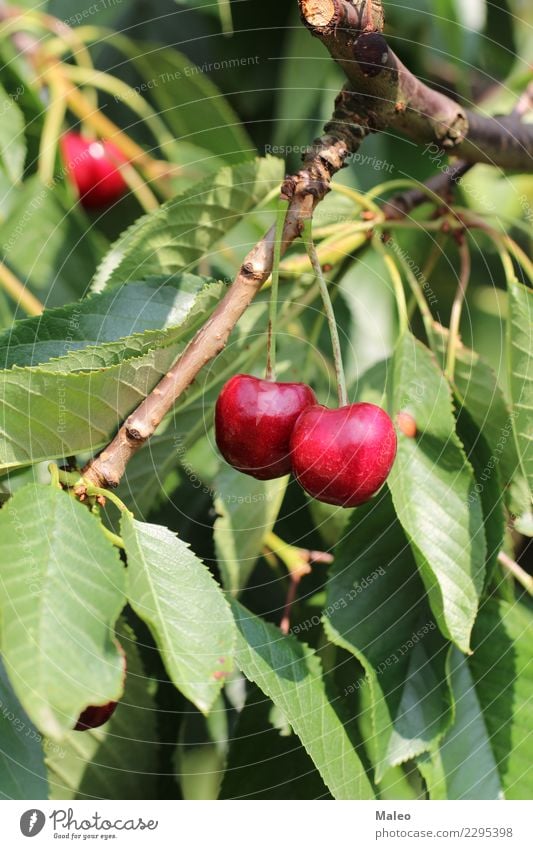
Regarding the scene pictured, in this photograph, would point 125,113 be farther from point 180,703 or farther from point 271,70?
point 180,703

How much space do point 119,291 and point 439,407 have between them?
12.8 inches

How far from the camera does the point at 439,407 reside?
0.89m

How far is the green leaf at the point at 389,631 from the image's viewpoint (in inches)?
33.4

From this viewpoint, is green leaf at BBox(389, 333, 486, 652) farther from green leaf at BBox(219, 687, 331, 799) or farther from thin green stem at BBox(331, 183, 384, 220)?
green leaf at BBox(219, 687, 331, 799)

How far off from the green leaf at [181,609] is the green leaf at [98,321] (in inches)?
7.4

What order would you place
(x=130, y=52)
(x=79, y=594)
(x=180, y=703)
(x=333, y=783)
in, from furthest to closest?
(x=130, y=52) → (x=180, y=703) → (x=333, y=783) → (x=79, y=594)

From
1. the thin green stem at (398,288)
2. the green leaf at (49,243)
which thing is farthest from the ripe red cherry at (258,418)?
the green leaf at (49,243)

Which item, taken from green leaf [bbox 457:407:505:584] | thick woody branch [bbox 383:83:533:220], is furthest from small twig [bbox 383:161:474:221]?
green leaf [bbox 457:407:505:584]

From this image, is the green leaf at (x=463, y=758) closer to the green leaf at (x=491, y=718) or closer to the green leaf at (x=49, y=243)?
the green leaf at (x=491, y=718)

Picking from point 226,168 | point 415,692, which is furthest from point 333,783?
point 226,168

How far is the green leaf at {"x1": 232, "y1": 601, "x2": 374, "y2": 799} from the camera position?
789 millimetres

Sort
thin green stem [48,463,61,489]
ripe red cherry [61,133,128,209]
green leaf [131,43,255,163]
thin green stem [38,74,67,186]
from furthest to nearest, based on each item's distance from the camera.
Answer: ripe red cherry [61,133,128,209] < green leaf [131,43,255,163] < thin green stem [38,74,67,186] < thin green stem [48,463,61,489]

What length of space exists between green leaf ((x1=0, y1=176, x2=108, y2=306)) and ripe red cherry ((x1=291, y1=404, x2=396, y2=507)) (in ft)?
2.08

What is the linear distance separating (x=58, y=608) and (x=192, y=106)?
1.01 m
